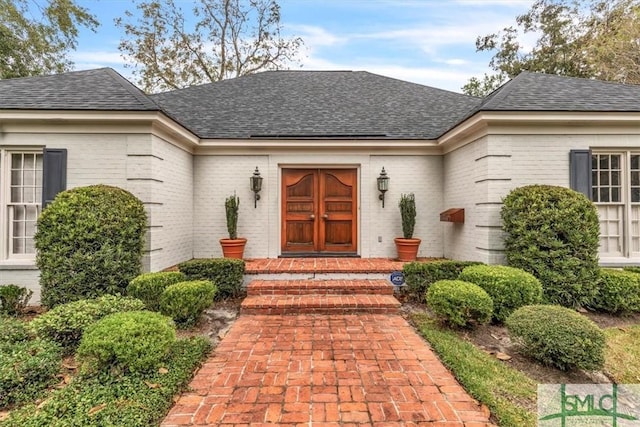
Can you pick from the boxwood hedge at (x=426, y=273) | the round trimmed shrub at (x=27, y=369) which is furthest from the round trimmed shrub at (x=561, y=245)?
the round trimmed shrub at (x=27, y=369)

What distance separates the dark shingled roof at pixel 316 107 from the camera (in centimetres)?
745

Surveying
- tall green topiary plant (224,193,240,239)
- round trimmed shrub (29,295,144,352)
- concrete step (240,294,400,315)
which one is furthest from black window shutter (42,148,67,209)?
concrete step (240,294,400,315)

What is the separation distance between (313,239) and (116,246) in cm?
406

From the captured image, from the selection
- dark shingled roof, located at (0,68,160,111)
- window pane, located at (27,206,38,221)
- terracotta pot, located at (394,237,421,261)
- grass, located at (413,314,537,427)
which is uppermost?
dark shingled roof, located at (0,68,160,111)

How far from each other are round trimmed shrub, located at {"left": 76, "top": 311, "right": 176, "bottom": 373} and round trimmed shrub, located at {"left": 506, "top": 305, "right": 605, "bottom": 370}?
3.89 m

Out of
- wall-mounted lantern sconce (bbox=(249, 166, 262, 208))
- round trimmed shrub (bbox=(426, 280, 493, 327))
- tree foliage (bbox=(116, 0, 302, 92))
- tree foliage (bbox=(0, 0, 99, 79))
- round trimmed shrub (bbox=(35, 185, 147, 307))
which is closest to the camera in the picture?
round trimmed shrub (bbox=(426, 280, 493, 327))

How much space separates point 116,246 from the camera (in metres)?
4.52

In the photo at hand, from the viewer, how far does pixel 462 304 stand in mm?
3885

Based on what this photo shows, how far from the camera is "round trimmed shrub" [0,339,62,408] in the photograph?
2588 millimetres

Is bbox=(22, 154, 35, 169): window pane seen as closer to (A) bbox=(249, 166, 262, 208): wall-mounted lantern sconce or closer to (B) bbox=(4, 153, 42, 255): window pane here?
(B) bbox=(4, 153, 42, 255): window pane

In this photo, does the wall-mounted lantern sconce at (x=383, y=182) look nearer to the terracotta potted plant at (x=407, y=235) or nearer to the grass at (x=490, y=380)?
the terracotta potted plant at (x=407, y=235)

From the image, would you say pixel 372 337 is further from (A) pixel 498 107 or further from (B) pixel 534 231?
(A) pixel 498 107

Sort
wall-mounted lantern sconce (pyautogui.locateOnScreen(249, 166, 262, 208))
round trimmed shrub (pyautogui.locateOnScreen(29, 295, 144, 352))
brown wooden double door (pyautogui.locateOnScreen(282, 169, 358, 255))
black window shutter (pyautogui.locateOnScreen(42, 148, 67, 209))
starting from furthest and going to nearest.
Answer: brown wooden double door (pyautogui.locateOnScreen(282, 169, 358, 255))
wall-mounted lantern sconce (pyautogui.locateOnScreen(249, 166, 262, 208))
black window shutter (pyautogui.locateOnScreen(42, 148, 67, 209))
round trimmed shrub (pyautogui.locateOnScreen(29, 295, 144, 352))

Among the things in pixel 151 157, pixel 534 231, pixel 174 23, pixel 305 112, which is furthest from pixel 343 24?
pixel 534 231
